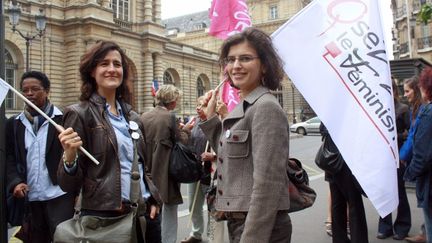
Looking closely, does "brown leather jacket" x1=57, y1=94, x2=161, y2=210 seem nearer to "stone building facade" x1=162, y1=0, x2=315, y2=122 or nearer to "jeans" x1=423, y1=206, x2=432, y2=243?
"jeans" x1=423, y1=206, x2=432, y2=243

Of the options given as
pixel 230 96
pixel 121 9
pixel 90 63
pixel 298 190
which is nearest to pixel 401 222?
pixel 230 96

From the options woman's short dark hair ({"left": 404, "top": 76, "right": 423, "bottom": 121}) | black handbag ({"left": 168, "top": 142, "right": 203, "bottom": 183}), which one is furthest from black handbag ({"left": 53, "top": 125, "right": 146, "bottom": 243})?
woman's short dark hair ({"left": 404, "top": 76, "right": 423, "bottom": 121})

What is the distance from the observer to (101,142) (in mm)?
2502

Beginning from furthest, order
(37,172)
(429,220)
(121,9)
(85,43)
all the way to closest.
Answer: (121,9), (85,43), (429,220), (37,172)

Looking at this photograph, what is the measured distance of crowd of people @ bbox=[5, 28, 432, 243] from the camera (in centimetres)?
212

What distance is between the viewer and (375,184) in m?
3.10

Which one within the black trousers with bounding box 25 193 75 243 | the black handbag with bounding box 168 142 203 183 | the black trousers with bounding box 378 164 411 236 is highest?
the black handbag with bounding box 168 142 203 183

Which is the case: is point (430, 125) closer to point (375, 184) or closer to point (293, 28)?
point (375, 184)

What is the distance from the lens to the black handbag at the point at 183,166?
15.7 feet

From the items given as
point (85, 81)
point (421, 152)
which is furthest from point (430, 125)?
point (85, 81)

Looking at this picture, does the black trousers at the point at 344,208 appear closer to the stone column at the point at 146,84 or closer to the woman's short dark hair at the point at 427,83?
the woman's short dark hair at the point at 427,83

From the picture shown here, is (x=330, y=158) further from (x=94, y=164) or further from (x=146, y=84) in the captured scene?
(x=146, y=84)

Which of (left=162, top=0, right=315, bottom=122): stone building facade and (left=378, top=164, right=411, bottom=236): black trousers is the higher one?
(left=162, top=0, right=315, bottom=122): stone building facade

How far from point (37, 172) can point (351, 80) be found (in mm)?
2682
